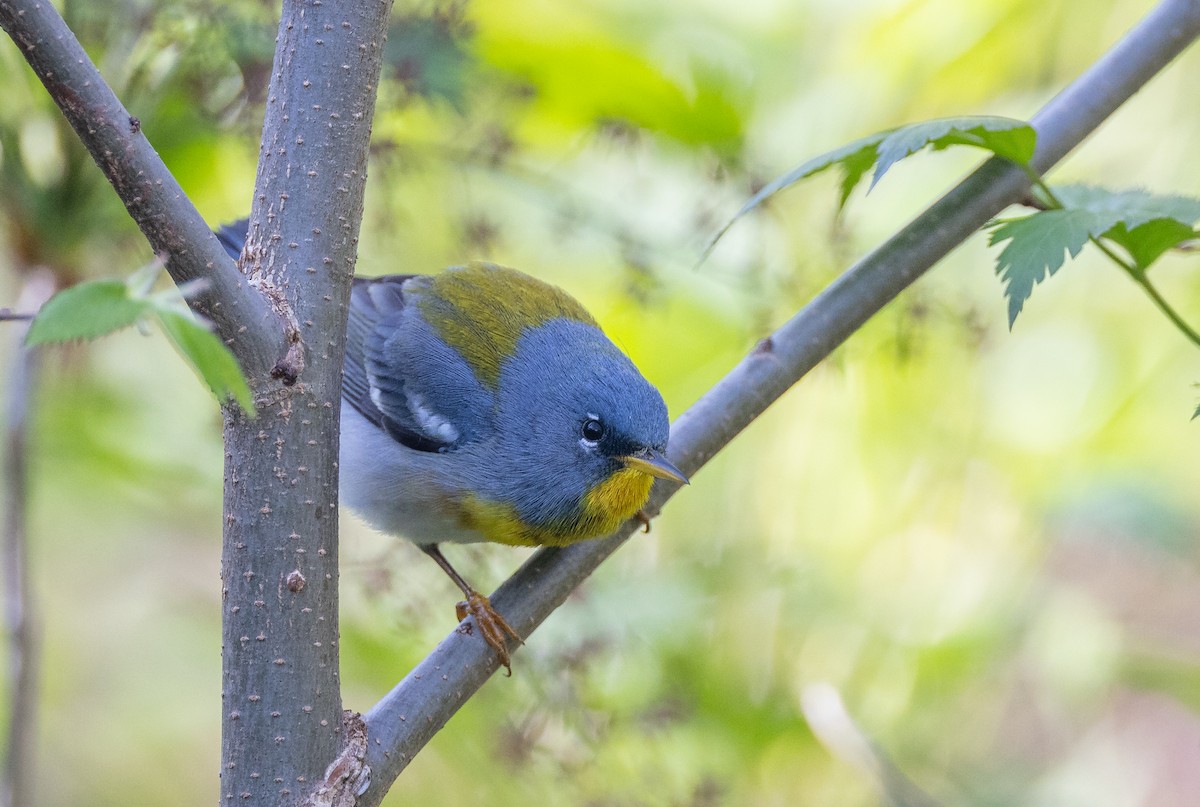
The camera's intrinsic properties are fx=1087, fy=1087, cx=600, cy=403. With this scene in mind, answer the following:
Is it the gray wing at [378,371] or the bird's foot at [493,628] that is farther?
the gray wing at [378,371]

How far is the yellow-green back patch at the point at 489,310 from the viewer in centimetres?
316

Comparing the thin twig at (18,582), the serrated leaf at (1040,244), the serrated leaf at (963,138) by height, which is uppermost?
the thin twig at (18,582)

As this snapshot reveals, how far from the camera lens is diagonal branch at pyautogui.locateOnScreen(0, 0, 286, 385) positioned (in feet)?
4.84

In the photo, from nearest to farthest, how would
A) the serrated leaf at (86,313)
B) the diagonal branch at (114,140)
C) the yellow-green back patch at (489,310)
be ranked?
the serrated leaf at (86,313)
the diagonal branch at (114,140)
the yellow-green back patch at (489,310)

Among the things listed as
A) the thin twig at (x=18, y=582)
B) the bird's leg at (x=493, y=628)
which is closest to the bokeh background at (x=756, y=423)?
the thin twig at (x=18, y=582)

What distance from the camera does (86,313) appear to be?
110 centimetres

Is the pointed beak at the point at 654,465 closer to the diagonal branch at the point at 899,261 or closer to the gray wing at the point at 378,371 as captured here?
the diagonal branch at the point at 899,261

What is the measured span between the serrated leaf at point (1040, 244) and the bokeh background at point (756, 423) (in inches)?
34.9

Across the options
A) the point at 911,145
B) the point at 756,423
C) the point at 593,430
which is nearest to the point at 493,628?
the point at 593,430

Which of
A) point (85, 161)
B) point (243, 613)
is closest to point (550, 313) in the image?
point (85, 161)

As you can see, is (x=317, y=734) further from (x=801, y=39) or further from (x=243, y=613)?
(x=801, y=39)

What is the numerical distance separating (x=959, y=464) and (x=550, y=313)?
65.2 inches

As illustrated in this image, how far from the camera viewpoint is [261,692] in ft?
5.68

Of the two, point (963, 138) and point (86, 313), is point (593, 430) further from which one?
point (86, 313)
